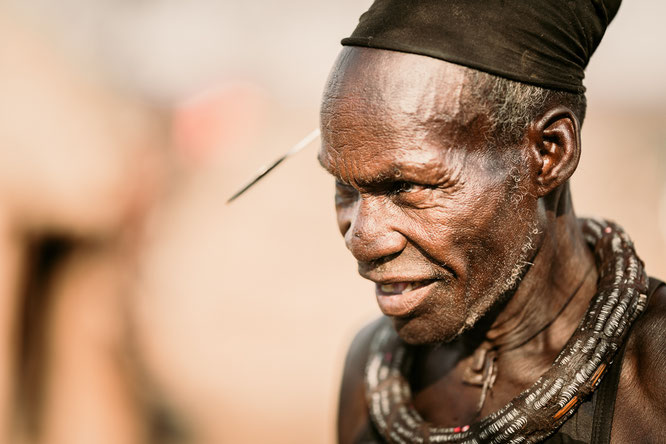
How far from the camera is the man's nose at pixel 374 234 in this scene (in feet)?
7.24

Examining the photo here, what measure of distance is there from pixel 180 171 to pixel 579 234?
7810 millimetres

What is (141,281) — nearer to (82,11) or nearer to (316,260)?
(316,260)

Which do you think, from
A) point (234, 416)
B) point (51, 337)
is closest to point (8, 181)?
point (51, 337)

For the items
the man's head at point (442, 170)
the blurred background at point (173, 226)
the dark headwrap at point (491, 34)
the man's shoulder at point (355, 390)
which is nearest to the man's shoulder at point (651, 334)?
the man's head at point (442, 170)

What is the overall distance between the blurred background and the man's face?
4.33 m

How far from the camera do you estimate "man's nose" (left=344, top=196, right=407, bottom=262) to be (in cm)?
221

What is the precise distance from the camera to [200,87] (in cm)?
1022

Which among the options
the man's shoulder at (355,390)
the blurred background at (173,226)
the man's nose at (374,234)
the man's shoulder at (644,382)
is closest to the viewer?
the man's shoulder at (644,382)

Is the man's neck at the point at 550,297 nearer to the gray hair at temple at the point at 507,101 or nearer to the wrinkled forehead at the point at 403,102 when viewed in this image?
the gray hair at temple at the point at 507,101

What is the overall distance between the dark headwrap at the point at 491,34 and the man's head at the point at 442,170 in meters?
0.04

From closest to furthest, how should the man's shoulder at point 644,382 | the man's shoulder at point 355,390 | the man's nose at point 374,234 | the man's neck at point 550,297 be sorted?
1. the man's shoulder at point 644,382
2. the man's nose at point 374,234
3. the man's neck at point 550,297
4. the man's shoulder at point 355,390

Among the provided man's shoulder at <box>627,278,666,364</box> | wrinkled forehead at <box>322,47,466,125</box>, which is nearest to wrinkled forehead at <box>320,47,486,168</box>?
wrinkled forehead at <box>322,47,466,125</box>

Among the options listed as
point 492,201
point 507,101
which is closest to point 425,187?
point 492,201

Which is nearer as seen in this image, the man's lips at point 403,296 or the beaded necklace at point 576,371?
the beaded necklace at point 576,371
